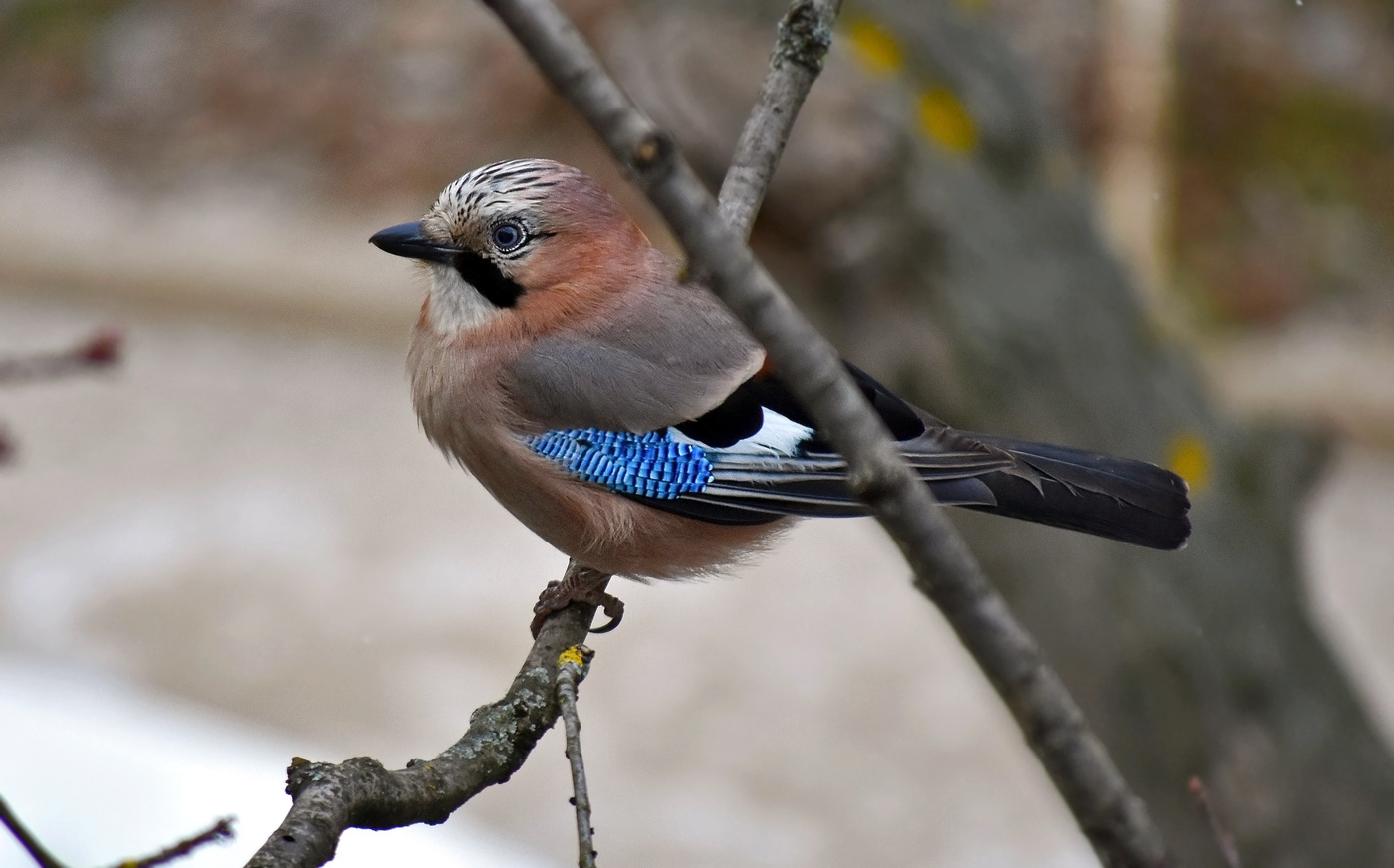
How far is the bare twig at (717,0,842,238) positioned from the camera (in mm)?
2344

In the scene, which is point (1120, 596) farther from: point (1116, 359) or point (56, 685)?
point (56, 685)

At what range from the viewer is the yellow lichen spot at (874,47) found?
325 centimetres

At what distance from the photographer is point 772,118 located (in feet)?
7.91

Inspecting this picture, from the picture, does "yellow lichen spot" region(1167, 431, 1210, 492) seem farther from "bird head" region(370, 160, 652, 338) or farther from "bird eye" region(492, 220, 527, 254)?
"bird eye" region(492, 220, 527, 254)

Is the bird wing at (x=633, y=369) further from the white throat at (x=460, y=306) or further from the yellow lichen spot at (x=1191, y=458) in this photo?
the yellow lichen spot at (x=1191, y=458)

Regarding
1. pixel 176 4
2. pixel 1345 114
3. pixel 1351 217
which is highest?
pixel 176 4

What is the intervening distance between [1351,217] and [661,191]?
7022mm

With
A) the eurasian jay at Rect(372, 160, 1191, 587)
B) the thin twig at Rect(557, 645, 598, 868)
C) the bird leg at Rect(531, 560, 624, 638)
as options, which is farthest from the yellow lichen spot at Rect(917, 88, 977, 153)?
the thin twig at Rect(557, 645, 598, 868)

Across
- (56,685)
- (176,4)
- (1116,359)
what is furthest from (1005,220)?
(176,4)

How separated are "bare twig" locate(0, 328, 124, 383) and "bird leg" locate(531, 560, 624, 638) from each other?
2.36ft

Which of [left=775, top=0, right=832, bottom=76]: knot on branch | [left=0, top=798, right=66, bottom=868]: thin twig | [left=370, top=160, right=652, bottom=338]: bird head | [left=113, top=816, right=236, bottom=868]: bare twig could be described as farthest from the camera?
[left=370, top=160, right=652, bottom=338]: bird head

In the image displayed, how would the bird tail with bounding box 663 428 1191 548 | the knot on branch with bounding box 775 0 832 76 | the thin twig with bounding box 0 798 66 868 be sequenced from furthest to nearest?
the bird tail with bounding box 663 428 1191 548, the knot on branch with bounding box 775 0 832 76, the thin twig with bounding box 0 798 66 868

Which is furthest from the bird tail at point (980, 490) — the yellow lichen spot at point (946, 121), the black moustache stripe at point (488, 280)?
the yellow lichen spot at point (946, 121)

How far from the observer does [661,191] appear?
1003 mm
